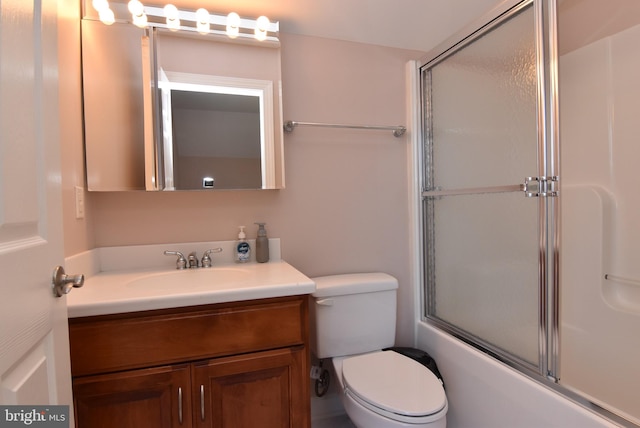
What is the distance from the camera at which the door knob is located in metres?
0.70

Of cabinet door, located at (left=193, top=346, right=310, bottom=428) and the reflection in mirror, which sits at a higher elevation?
the reflection in mirror

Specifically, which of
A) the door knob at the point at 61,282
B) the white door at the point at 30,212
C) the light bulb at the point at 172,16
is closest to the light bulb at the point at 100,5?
the light bulb at the point at 172,16

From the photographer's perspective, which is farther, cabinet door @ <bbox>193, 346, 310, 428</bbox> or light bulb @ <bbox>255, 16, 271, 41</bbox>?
light bulb @ <bbox>255, 16, 271, 41</bbox>

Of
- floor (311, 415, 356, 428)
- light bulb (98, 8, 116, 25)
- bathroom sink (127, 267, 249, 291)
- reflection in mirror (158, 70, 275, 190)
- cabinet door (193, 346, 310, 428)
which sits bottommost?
floor (311, 415, 356, 428)

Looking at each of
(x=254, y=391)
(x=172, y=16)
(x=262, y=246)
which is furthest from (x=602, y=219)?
(x=172, y=16)

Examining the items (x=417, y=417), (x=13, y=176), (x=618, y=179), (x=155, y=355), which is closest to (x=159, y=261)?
(x=155, y=355)

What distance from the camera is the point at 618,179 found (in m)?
1.51

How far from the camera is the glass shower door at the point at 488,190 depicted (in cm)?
125

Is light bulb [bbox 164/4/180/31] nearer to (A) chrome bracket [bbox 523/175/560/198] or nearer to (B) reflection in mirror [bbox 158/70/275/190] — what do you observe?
(B) reflection in mirror [bbox 158/70/275/190]

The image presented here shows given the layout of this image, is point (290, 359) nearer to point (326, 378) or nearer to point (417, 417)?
point (417, 417)

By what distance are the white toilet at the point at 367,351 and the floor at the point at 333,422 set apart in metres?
0.39

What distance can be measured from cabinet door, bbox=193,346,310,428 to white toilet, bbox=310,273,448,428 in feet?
0.83

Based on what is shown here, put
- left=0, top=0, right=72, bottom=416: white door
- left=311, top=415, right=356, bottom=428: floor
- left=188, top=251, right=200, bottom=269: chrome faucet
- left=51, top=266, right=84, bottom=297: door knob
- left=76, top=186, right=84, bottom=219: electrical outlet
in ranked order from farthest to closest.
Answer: left=311, top=415, right=356, bottom=428: floor < left=188, top=251, right=200, bottom=269: chrome faucet < left=76, top=186, right=84, bottom=219: electrical outlet < left=51, top=266, right=84, bottom=297: door knob < left=0, top=0, right=72, bottom=416: white door

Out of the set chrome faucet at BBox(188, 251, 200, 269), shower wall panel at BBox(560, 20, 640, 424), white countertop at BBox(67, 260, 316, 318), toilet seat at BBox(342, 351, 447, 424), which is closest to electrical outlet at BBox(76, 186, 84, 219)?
white countertop at BBox(67, 260, 316, 318)
